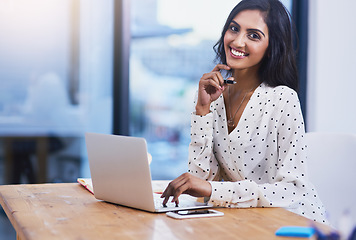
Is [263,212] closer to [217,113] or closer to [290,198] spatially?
[290,198]

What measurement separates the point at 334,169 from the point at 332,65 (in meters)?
1.69

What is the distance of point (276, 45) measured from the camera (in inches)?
68.1

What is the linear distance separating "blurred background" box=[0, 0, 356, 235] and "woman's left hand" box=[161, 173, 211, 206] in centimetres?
181

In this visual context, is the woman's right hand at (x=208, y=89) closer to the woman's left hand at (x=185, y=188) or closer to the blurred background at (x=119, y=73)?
the woman's left hand at (x=185, y=188)

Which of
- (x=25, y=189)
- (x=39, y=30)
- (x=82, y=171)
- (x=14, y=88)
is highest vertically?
(x=39, y=30)

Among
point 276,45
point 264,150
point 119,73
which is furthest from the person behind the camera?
point 119,73

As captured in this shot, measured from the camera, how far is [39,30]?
9.91 ft

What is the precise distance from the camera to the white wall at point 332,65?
3.34m

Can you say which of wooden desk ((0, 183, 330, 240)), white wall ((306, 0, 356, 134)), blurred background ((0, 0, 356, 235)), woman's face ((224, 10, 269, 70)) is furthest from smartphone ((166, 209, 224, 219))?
white wall ((306, 0, 356, 134))

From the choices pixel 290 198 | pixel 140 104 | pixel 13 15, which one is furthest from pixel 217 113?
pixel 13 15

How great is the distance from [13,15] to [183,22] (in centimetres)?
109

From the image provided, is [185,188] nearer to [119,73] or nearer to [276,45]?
[276,45]

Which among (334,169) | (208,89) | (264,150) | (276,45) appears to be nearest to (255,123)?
(264,150)

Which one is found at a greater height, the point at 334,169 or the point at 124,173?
the point at 124,173
